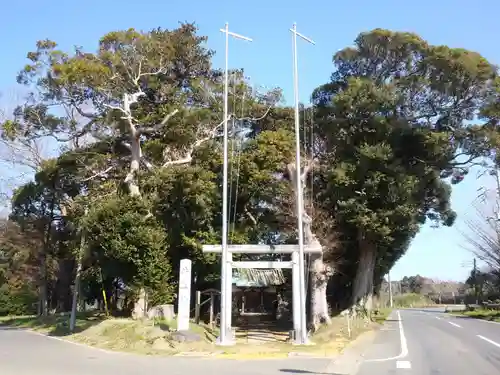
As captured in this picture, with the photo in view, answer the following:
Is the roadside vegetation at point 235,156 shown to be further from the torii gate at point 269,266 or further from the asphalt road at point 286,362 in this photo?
the asphalt road at point 286,362

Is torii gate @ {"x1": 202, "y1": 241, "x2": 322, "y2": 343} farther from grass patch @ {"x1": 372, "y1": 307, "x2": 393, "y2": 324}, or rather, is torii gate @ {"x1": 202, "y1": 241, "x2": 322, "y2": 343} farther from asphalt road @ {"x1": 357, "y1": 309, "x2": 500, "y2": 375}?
grass patch @ {"x1": 372, "y1": 307, "x2": 393, "y2": 324}

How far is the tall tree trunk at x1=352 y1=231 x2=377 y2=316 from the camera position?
3167cm

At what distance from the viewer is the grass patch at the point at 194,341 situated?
57.6 ft

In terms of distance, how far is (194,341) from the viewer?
1912cm

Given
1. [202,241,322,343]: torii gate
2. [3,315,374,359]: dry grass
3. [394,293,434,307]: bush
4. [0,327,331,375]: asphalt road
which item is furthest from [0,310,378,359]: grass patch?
[394,293,434,307]: bush

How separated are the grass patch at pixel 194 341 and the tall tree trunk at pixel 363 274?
2.87 meters

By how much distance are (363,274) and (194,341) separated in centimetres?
1588

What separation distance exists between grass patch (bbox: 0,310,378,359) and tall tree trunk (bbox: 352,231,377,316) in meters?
2.87

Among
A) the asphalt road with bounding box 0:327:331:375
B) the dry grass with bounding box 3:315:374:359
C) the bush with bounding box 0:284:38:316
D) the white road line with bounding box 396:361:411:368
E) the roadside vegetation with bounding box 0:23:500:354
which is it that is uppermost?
the roadside vegetation with bounding box 0:23:500:354

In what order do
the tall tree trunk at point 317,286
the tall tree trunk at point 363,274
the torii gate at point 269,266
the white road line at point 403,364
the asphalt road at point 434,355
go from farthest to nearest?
the tall tree trunk at point 363,274, the tall tree trunk at point 317,286, the torii gate at point 269,266, the white road line at point 403,364, the asphalt road at point 434,355

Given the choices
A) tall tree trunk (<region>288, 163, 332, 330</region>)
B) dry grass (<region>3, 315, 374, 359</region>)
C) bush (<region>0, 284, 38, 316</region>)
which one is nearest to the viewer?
dry grass (<region>3, 315, 374, 359</region>)

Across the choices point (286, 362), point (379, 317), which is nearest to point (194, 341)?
point (286, 362)

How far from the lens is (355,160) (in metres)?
29.8

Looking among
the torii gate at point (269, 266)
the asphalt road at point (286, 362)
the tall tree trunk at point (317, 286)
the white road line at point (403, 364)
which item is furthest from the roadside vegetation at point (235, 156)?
the white road line at point (403, 364)
